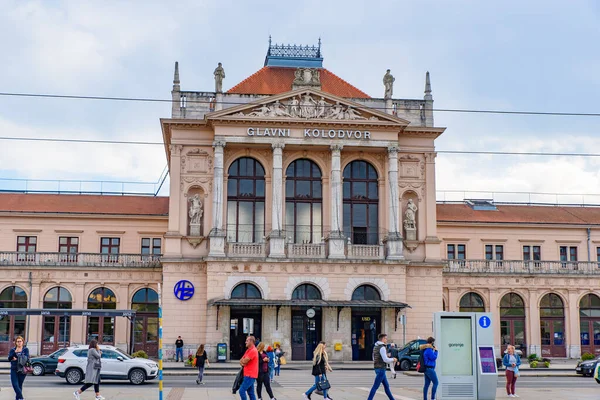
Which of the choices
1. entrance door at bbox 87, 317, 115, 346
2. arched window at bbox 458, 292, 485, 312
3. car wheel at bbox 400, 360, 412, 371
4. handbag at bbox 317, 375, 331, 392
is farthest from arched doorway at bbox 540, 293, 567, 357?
handbag at bbox 317, 375, 331, 392

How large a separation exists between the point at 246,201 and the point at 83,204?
15773 millimetres

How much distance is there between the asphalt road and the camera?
3259cm

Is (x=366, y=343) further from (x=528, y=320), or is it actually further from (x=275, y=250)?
(x=528, y=320)

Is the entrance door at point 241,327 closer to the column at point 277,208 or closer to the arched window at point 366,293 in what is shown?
the column at point 277,208

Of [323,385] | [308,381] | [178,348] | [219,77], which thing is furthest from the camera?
[219,77]

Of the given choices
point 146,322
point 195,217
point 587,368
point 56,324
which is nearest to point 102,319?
point 146,322

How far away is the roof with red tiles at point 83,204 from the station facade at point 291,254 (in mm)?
957

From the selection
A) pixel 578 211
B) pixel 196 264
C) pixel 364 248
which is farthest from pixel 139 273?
pixel 578 211

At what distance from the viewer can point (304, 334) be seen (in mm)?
50250

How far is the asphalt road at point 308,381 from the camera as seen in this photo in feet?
107

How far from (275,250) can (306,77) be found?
1187 centimetres

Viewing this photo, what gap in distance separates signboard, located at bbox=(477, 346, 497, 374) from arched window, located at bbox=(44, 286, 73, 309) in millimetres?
36724

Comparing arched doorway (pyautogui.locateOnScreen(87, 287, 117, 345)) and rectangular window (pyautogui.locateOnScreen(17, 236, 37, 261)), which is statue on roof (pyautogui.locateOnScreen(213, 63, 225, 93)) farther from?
rectangular window (pyautogui.locateOnScreen(17, 236, 37, 261))

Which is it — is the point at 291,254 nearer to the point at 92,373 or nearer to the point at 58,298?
the point at 58,298
